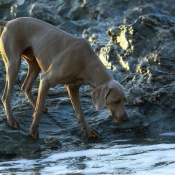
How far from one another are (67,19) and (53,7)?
0.70m

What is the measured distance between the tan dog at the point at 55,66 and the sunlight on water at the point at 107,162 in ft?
2.13

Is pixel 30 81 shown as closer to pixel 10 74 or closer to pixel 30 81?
pixel 30 81

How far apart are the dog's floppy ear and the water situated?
0.64m

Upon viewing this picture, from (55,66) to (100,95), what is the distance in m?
0.89

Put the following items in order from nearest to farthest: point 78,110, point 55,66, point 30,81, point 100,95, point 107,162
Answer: point 107,162, point 100,95, point 55,66, point 78,110, point 30,81

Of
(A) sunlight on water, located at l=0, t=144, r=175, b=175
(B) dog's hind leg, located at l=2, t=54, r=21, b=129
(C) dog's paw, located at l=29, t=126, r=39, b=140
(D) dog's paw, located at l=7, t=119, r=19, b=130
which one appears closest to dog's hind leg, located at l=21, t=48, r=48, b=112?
(B) dog's hind leg, located at l=2, t=54, r=21, b=129

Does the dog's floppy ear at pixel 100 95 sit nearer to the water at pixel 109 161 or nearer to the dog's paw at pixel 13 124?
the water at pixel 109 161

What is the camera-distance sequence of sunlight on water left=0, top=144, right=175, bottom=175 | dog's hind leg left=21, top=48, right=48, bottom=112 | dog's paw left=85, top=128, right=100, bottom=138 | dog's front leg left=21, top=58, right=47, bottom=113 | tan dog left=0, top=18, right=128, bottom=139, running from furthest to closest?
dog's front leg left=21, top=58, right=47, bottom=113
dog's hind leg left=21, top=48, right=48, bottom=112
dog's paw left=85, top=128, right=100, bottom=138
tan dog left=0, top=18, right=128, bottom=139
sunlight on water left=0, top=144, right=175, bottom=175

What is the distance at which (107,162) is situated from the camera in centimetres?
850

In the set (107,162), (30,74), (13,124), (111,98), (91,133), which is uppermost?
(30,74)

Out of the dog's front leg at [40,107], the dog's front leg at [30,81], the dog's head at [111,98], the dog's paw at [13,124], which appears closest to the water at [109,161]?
the dog's head at [111,98]

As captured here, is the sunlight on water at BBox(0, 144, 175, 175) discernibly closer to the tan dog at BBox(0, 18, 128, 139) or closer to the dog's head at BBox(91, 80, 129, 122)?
the dog's head at BBox(91, 80, 129, 122)

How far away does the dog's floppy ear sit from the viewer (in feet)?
30.6

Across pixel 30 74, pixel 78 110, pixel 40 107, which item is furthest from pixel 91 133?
pixel 30 74
